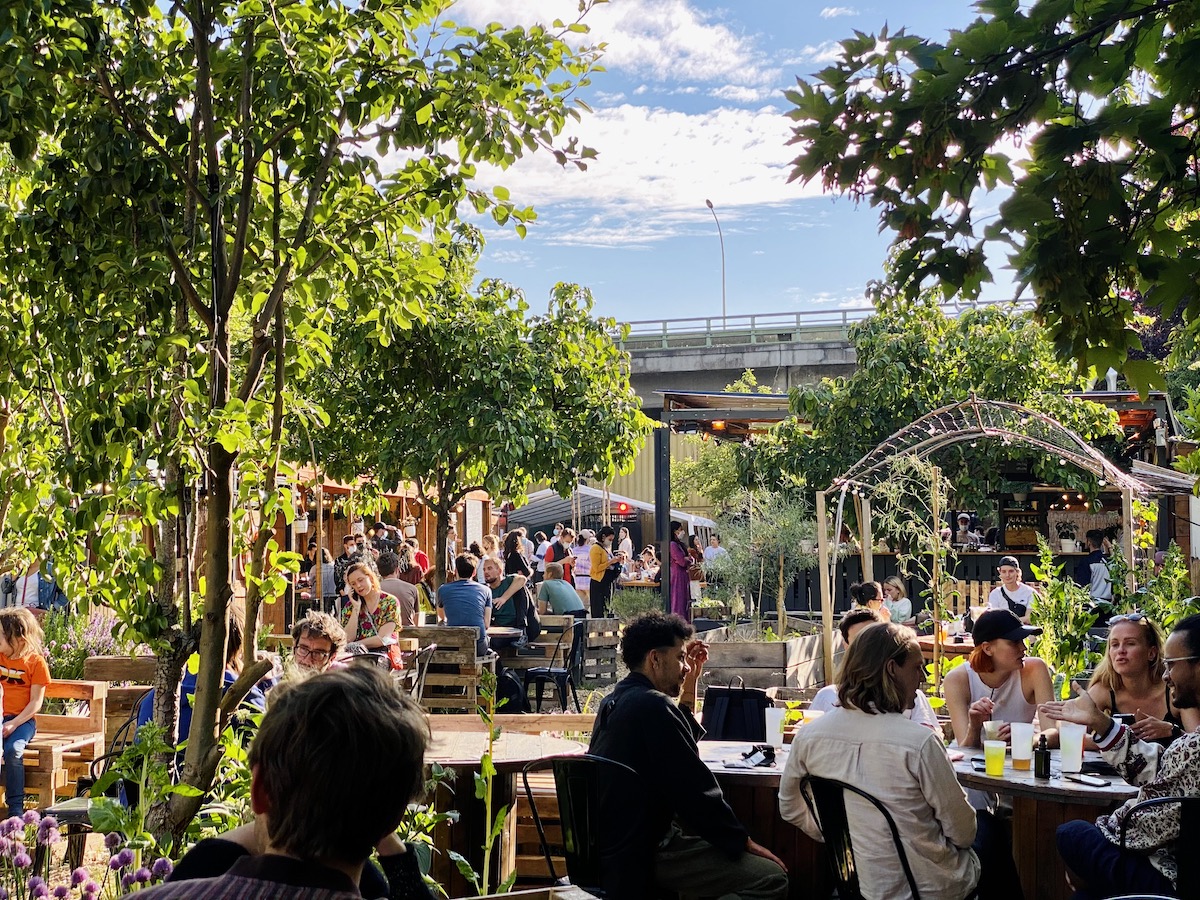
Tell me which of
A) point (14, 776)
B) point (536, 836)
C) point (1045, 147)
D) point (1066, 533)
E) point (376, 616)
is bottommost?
point (536, 836)

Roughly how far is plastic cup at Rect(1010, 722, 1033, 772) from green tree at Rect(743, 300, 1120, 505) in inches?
467

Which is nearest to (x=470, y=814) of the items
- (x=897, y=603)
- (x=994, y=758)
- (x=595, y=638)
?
(x=994, y=758)

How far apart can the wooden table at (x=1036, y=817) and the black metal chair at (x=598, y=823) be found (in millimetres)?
1243

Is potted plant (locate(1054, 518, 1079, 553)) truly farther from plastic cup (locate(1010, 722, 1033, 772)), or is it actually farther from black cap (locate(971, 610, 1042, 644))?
plastic cup (locate(1010, 722, 1033, 772))

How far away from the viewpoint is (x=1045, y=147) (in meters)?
2.65

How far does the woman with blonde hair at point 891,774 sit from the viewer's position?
3742mm

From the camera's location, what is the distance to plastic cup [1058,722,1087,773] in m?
4.53

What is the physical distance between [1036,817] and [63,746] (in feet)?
16.2

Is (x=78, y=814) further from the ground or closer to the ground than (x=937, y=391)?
closer to the ground

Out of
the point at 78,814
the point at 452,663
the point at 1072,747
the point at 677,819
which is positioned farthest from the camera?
the point at 452,663

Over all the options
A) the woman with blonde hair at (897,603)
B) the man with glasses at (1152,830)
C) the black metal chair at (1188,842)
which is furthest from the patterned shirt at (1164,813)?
the woman with blonde hair at (897,603)

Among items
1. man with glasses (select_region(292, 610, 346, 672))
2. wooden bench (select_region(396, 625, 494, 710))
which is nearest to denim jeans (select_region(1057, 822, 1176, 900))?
man with glasses (select_region(292, 610, 346, 672))

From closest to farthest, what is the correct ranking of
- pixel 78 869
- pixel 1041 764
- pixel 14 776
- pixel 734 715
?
pixel 78 869 → pixel 1041 764 → pixel 14 776 → pixel 734 715

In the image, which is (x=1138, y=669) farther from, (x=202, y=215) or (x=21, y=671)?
(x=21, y=671)
